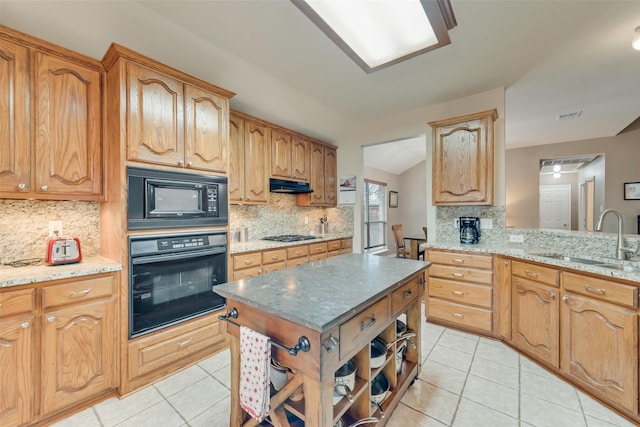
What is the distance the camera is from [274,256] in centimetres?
291

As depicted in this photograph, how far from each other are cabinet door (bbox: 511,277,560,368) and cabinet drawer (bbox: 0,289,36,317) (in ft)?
11.4

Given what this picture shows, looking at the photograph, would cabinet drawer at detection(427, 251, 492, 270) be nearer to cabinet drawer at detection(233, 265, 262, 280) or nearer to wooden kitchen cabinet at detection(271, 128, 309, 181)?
cabinet drawer at detection(233, 265, 262, 280)

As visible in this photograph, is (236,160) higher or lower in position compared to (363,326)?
higher

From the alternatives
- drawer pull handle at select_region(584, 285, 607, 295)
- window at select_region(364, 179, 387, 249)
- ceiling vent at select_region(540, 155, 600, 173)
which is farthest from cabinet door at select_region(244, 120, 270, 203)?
ceiling vent at select_region(540, 155, 600, 173)

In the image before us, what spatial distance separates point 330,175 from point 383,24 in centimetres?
292

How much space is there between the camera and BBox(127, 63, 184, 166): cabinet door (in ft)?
5.84

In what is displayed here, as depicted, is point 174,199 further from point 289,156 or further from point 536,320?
point 536,320

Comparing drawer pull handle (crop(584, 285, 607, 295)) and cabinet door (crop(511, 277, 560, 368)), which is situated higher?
drawer pull handle (crop(584, 285, 607, 295))

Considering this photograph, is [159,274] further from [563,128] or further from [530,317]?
[563,128]

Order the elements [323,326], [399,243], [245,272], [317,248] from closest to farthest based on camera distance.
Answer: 1. [323,326]
2. [245,272]
3. [317,248]
4. [399,243]

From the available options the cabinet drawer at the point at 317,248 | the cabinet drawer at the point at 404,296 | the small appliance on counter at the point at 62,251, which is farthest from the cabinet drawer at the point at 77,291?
the cabinet drawer at the point at 317,248

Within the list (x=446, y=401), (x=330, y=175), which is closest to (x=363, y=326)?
(x=446, y=401)

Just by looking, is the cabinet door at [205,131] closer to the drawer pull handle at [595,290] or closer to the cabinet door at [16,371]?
the cabinet door at [16,371]

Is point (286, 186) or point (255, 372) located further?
point (286, 186)
